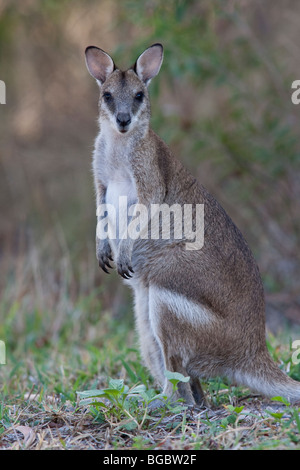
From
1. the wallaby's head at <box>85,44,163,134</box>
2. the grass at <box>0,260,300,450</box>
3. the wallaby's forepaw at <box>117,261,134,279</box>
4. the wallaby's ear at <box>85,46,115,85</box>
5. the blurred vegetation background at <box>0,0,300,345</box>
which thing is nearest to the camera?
the grass at <box>0,260,300,450</box>

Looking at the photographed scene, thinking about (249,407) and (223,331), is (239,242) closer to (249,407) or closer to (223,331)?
(223,331)

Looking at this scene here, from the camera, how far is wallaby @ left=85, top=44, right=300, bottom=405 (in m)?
3.44

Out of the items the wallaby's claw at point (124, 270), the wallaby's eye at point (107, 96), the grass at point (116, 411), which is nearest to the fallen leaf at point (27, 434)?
the grass at point (116, 411)

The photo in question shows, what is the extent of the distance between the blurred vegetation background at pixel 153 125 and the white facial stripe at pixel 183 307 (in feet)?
8.72

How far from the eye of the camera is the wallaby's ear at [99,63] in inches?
152

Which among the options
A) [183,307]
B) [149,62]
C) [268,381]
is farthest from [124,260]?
[149,62]

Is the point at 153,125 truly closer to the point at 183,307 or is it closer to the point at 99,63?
the point at 99,63

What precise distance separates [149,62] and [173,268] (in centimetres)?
123

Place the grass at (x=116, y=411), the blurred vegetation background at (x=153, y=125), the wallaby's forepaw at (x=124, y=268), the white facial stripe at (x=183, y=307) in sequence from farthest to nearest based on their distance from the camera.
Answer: the blurred vegetation background at (x=153, y=125)
the wallaby's forepaw at (x=124, y=268)
the white facial stripe at (x=183, y=307)
the grass at (x=116, y=411)

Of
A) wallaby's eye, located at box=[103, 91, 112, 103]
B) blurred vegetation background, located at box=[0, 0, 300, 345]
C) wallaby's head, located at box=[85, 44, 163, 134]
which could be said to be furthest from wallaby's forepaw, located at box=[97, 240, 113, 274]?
blurred vegetation background, located at box=[0, 0, 300, 345]

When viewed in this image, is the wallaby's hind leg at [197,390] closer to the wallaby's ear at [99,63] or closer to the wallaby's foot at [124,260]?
the wallaby's foot at [124,260]

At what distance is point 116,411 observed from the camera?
3.09m

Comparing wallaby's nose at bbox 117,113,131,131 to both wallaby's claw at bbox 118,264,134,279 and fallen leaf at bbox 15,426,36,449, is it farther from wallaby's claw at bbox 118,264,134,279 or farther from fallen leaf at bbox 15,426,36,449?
fallen leaf at bbox 15,426,36,449

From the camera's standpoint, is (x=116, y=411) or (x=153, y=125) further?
(x=153, y=125)
